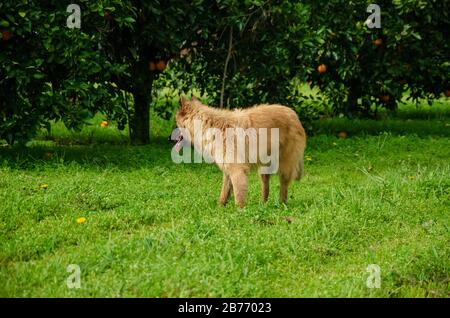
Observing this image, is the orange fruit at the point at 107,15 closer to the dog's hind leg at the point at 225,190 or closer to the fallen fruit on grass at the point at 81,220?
the dog's hind leg at the point at 225,190

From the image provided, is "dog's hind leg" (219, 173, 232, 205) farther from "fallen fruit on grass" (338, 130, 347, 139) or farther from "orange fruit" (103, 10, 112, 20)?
"fallen fruit on grass" (338, 130, 347, 139)

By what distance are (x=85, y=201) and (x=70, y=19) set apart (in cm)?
287

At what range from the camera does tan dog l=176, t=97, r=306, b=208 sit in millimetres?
6711

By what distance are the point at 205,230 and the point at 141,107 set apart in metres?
5.21

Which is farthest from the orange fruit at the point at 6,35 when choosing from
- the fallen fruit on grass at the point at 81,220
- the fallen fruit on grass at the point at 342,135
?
the fallen fruit on grass at the point at 342,135

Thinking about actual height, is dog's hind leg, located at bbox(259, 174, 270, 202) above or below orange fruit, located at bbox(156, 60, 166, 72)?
below

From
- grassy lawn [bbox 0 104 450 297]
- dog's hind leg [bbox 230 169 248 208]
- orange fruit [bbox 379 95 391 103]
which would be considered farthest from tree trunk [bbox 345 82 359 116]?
dog's hind leg [bbox 230 169 248 208]

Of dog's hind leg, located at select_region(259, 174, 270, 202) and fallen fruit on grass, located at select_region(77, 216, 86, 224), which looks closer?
fallen fruit on grass, located at select_region(77, 216, 86, 224)

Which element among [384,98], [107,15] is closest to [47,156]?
[107,15]

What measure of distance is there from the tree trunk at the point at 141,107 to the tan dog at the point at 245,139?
3086 mm

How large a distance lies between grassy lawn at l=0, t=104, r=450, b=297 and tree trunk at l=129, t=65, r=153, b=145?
4.04 ft

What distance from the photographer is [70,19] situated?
8367 mm

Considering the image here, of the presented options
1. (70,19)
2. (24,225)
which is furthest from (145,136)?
(24,225)
